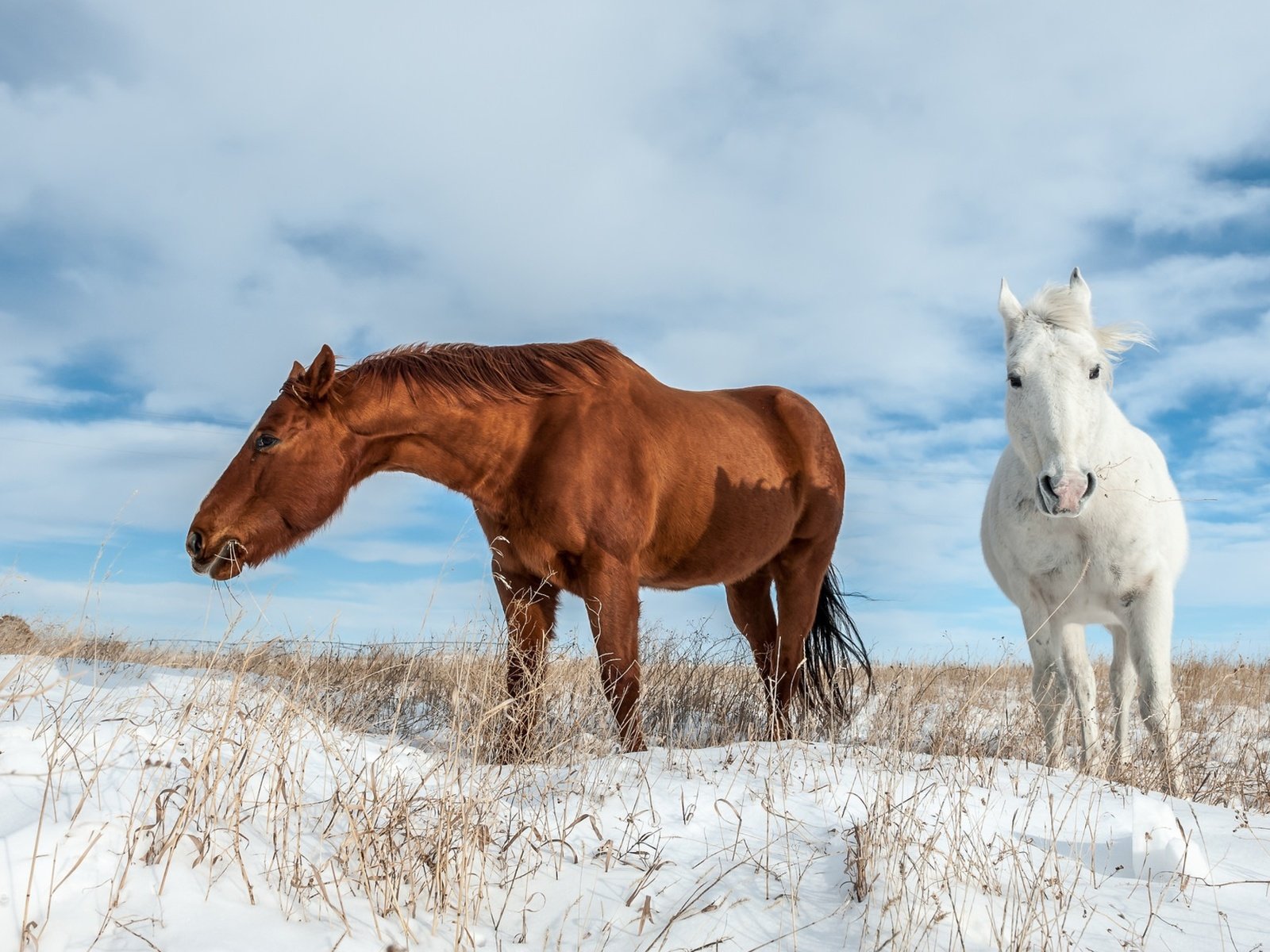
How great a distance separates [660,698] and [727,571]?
5.36ft

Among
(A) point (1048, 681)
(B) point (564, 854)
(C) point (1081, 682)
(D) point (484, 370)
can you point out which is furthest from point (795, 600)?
(B) point (564, 854)

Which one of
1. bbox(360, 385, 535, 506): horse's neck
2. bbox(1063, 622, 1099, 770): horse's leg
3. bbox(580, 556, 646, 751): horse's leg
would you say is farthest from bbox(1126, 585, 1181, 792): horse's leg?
bbox(360, 385, 535, 506): horse's neck

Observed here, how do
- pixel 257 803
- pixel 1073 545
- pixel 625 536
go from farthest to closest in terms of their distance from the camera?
pixel 1073 545
pixel 625 536
pixel 257 803

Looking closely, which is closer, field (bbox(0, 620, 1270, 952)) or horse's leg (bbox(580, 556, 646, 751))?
field (bbox(0, 620, 1270, 952))

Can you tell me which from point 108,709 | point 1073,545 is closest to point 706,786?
point 108,709

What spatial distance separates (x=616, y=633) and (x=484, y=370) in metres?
1.78

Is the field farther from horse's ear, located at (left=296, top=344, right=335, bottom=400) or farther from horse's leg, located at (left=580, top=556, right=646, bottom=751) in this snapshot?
horse's ear, located at (left=296, top=344, right=335, bottom=400)

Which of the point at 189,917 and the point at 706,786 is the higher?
the point at 706,786

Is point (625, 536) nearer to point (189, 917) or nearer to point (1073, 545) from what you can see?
point (1073, 545)

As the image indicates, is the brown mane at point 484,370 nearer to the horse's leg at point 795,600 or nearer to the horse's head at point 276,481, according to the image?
the horse's head at point 276,481

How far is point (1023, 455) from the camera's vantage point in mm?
5484

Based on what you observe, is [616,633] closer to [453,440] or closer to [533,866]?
[453,440]

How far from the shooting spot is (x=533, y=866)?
284cm

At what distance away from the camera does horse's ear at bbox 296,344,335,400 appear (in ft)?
17.0
